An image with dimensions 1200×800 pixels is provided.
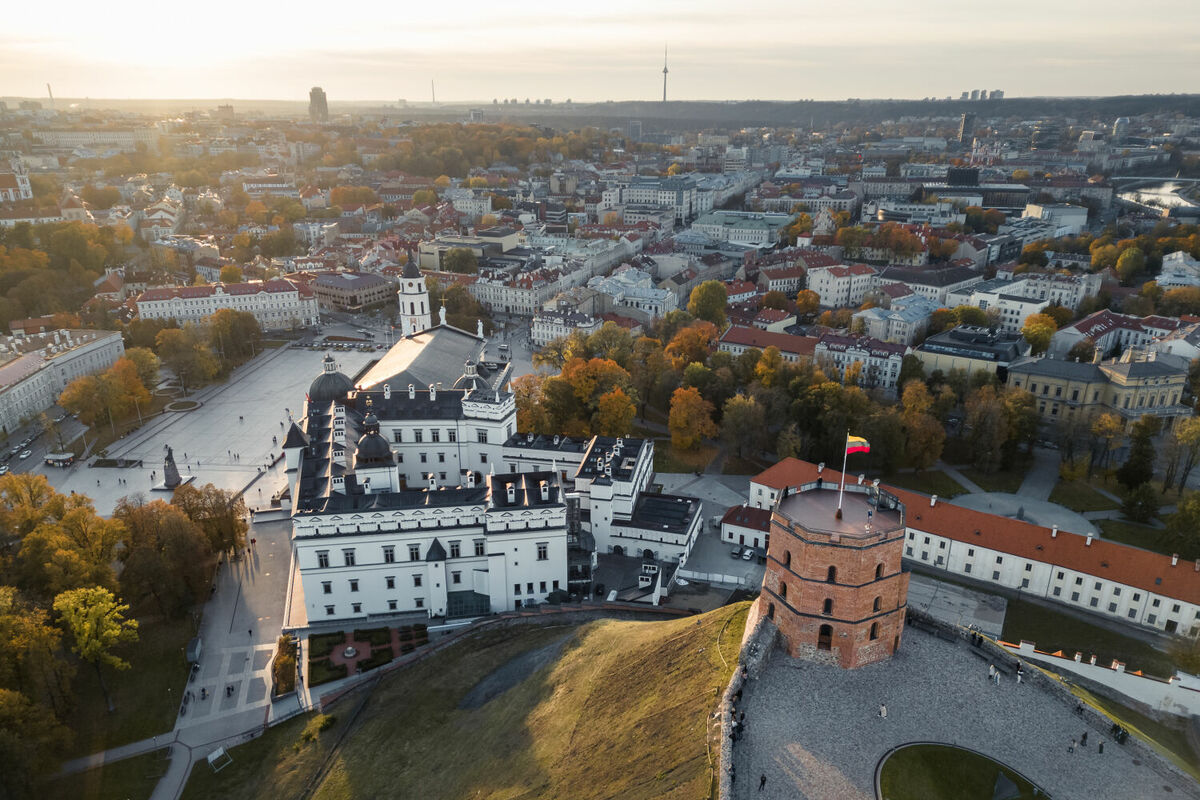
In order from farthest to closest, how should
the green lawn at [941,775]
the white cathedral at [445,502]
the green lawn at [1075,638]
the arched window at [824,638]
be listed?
the white cathedral at [445,502] → the green lawn at [1075,638] → the arched window at [824,638] → the green lawn at [941,775]

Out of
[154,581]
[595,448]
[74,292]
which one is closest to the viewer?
[154,581]

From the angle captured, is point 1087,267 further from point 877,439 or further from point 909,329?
point 877,439

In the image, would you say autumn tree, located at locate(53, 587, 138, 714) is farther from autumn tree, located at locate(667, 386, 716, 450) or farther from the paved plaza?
autumn tree, located at locate(667, 386, 716, 450)

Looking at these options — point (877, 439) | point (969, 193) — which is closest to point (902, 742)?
point (877, 439)

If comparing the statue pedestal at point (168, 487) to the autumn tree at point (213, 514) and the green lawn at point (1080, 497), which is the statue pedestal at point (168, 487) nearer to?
the autumn tree at point (213, 514)

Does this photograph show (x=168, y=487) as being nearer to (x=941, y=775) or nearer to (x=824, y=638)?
(x=824, y=638)

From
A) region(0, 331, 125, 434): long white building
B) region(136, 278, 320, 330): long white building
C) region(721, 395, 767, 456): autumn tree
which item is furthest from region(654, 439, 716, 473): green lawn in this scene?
region(136, 278, 320, 330): long white building

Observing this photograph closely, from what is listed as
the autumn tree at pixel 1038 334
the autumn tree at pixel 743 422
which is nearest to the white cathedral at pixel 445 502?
the autumn tree at pixel 743 422
